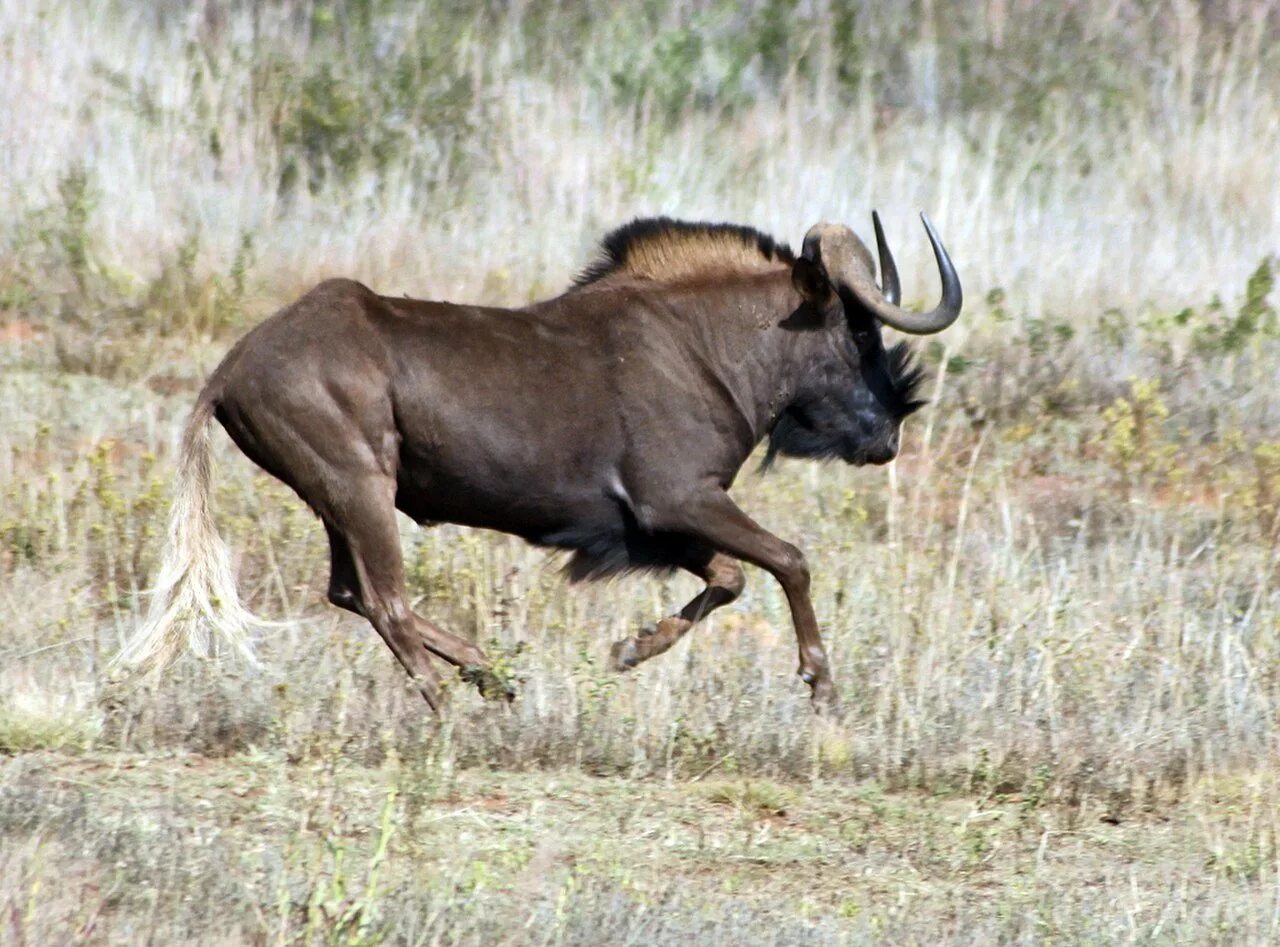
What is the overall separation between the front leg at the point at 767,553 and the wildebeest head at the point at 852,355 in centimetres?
69

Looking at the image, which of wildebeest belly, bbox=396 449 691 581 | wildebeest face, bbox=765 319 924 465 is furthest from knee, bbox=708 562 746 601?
wildebeest face, bbox=765 319 924 465

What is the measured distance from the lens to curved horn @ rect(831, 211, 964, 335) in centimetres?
715

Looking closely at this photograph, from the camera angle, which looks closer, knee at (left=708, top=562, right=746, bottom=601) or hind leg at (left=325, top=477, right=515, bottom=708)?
hind leg at (left=325, top=477, right=515, bottom=708)

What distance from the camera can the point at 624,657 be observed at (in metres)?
7.09

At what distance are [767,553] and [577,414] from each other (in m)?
0.82

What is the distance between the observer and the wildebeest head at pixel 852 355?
7219 mm

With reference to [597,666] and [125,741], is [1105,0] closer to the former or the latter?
[597,666]

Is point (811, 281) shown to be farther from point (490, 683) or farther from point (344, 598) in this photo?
point (344, 598)

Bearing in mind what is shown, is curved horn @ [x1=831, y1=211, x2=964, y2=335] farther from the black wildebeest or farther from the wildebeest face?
the wildebeest face

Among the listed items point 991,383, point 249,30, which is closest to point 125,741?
point 991,383

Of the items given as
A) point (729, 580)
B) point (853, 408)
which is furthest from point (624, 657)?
point (853, 408)

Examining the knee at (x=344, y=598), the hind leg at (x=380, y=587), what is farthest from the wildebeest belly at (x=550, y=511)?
the knee at (x=344, y=598)

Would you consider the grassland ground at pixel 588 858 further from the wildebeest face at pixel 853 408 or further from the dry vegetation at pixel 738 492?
the wildebeest face at pixel 853 408

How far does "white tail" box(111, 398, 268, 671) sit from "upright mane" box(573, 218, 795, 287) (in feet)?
5.29
